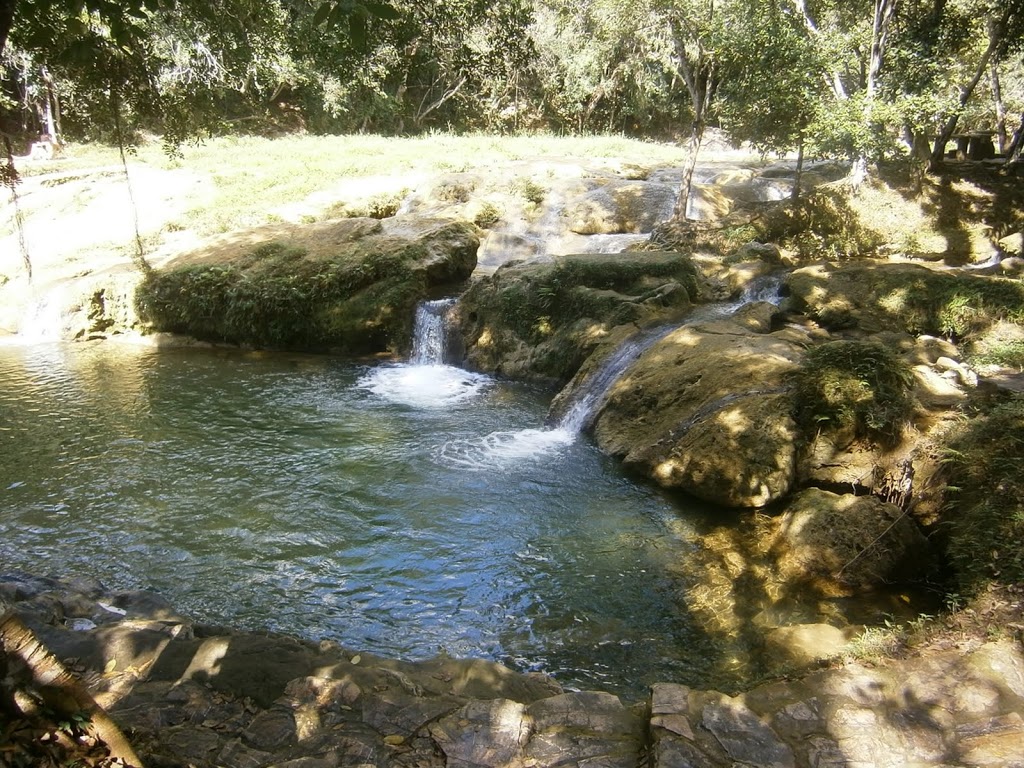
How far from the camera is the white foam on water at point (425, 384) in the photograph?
1221 centimetres

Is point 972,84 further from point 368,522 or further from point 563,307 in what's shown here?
point 368,522

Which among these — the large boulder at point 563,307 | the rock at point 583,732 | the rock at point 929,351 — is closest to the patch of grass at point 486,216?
the large boulder at point 563,307

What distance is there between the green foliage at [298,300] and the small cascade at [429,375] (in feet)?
1.54

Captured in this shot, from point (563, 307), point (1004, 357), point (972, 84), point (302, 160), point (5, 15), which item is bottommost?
point (1004, 357)

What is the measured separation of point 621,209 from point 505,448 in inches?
495

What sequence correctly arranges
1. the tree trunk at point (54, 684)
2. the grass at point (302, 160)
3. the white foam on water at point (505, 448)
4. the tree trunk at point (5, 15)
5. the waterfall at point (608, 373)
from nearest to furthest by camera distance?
the tree trunk at point (5, 15)
the tree trunk at point (54, 684)
the white foam on water at point (505, 448)
the waterfall at point (608, 373)
the grass at point (302, 160)

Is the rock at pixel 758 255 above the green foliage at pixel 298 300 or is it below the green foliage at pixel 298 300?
above

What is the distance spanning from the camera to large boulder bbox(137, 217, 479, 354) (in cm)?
1540

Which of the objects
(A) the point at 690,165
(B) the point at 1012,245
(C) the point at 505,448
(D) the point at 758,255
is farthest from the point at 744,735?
(A) the point at 690,165

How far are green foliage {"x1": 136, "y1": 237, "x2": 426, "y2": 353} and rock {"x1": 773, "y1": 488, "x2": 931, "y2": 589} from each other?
33.7 ft

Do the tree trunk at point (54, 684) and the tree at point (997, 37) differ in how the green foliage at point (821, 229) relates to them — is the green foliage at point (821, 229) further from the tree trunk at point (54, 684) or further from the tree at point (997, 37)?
the tree trunk at point (54, 684)

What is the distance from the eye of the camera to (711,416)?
873cm

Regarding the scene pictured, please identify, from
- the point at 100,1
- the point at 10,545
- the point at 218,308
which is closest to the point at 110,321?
the point at 218,308

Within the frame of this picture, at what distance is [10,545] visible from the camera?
716 centimetres
